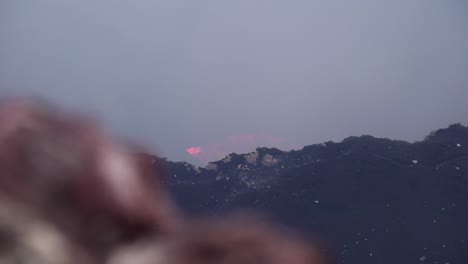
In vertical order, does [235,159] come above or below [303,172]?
above

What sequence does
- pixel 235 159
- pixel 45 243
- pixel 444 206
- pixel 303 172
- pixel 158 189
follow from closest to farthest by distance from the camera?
pixel 45 243 < pixel 158 189 < pixel 444 206 < pixel 303 172 < pixel 235 159

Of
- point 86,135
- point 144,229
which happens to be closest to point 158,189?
point 144,229

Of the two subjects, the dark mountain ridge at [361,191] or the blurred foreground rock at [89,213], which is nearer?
the blurred foreground rock at [89,213]

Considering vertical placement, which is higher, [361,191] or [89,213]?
[361,191]

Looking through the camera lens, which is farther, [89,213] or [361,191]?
[361,191]

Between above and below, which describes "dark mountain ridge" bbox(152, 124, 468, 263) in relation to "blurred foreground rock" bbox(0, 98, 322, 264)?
above

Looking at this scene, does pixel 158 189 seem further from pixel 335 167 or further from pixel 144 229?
pixel 335 167

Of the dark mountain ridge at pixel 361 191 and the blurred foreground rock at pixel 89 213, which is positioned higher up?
the dark mountain ridge at pixel 361 191

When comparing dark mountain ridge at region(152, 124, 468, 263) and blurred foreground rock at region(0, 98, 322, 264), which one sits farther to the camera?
dark mountain ridge at region(152, 124, 468, 263)
